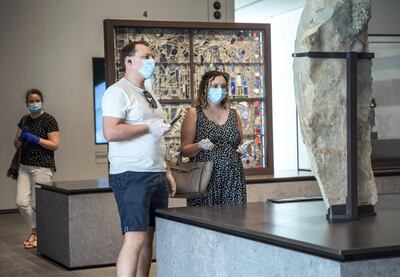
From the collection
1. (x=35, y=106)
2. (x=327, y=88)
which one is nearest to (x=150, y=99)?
(x=327, y=88)

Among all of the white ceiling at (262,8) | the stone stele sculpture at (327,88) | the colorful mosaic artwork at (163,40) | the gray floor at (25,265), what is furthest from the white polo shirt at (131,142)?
the white ceiling at (262,8)

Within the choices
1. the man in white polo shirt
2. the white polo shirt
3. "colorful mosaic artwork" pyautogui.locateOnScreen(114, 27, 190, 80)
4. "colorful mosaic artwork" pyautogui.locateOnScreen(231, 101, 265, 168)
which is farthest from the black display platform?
"colorful mosaic artwork" pyautogui.locateOnScreen(231, 101, 265, 168)

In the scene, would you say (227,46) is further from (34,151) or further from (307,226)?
(307,226)

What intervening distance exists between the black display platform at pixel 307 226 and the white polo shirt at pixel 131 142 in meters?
0.31

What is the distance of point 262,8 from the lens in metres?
13.6

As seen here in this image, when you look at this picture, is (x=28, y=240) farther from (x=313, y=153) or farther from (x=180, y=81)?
(x=313, y=153)

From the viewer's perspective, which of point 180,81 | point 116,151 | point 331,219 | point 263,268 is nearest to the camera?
point 263,268

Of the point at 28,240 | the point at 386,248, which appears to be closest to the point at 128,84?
the point at 386,248

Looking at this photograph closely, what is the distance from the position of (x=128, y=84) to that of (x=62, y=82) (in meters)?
6.15

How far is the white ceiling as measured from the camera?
42.7 ft

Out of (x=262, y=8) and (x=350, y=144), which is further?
(x=262, y=8)

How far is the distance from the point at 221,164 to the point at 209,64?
2.76 meters

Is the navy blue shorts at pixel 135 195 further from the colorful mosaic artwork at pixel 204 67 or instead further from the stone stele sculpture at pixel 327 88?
the colorful mosaic artwork at pixel 204 67

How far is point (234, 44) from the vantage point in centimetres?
756
